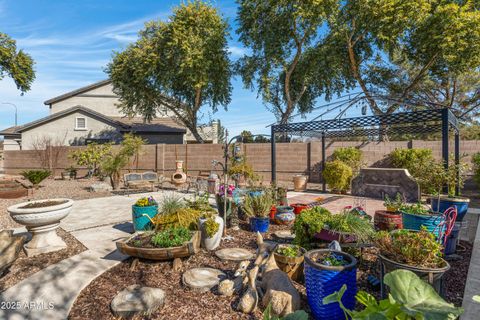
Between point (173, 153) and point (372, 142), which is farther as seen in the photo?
point (173, 153)

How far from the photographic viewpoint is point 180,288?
3092 mm

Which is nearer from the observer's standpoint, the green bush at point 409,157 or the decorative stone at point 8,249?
the decorative stone at point 8,249

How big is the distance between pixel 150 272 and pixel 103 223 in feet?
10.5

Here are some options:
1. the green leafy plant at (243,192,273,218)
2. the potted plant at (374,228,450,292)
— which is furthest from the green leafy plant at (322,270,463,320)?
the green leafy plant at (243,192,273,218)

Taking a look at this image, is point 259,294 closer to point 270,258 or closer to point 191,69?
point 270,258

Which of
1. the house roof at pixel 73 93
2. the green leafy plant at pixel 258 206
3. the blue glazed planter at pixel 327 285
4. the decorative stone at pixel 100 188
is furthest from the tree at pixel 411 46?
the house roof at pixel 73 93

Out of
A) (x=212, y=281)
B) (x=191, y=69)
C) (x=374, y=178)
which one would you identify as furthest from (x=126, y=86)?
(x=212, y=281)

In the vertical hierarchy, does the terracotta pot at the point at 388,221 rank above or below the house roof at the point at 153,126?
below

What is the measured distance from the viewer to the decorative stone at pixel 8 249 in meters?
3.35

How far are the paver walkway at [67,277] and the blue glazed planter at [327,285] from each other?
243 centimetres

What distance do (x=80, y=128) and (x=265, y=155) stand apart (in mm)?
16189

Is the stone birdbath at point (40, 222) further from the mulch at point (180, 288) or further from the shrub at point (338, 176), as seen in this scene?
the shrub at point (338, 176)

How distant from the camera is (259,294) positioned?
2.82m

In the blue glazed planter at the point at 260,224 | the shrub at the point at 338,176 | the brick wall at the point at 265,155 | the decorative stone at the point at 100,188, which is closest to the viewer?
the blue glazed planter at the point at 260,224
